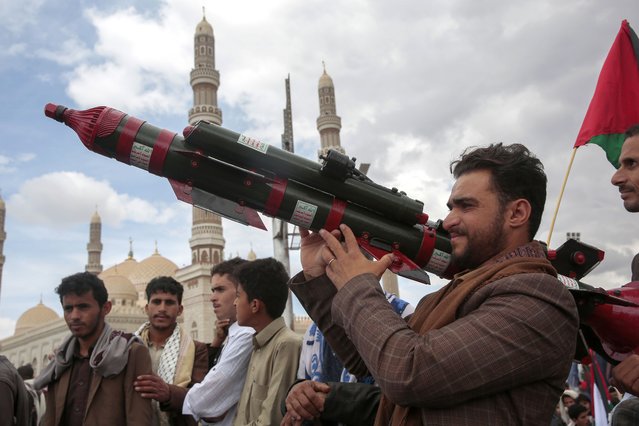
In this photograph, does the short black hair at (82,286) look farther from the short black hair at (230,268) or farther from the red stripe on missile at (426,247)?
the red stripe on missile at (426,247)

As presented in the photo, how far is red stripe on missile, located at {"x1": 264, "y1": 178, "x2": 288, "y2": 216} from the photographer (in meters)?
1.84

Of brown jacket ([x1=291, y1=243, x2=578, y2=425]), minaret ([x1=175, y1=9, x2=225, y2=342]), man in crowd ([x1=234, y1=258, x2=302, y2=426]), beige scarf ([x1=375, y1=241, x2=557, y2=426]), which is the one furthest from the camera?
minaret ([x1=175, y1=9, x2=225, y2=342])

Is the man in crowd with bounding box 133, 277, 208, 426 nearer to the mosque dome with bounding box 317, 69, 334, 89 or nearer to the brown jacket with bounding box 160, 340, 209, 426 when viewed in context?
the brown jacket with bounding box 160, 340, 209, 426

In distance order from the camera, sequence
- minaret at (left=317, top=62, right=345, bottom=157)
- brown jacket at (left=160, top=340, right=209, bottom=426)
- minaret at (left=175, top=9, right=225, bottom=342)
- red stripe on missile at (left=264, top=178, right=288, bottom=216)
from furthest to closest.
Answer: minaret at (left=317, top=62, right=345, bottom=157), minaret at (left=175, top=9, right=225, bottom=342), brown jacket at (left=160, top=340, right=209, bottom=426), red stripe on missile at (left=264, top=178, right=288, bottom=216)

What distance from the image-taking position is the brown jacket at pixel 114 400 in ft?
9.08

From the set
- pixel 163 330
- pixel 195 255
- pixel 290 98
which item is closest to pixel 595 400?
pixel 163 330

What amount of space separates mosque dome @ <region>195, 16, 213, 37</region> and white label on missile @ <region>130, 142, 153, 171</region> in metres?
29.7

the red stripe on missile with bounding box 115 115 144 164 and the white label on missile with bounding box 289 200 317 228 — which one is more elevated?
the red stripe on missile with bounding box 115 115 144 164

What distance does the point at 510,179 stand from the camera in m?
1.53

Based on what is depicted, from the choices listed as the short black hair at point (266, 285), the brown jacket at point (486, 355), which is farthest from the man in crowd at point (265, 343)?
the brown jacket at point (486, 355)

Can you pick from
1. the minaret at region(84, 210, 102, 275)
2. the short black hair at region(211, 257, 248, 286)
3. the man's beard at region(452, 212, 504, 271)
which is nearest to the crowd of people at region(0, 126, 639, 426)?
the man's beard at region(452, 212, 504, 271)

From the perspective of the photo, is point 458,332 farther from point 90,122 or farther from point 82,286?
point 82,286

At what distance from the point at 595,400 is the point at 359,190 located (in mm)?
3156

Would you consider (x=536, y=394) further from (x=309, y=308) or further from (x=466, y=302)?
(x=309, y=308)
